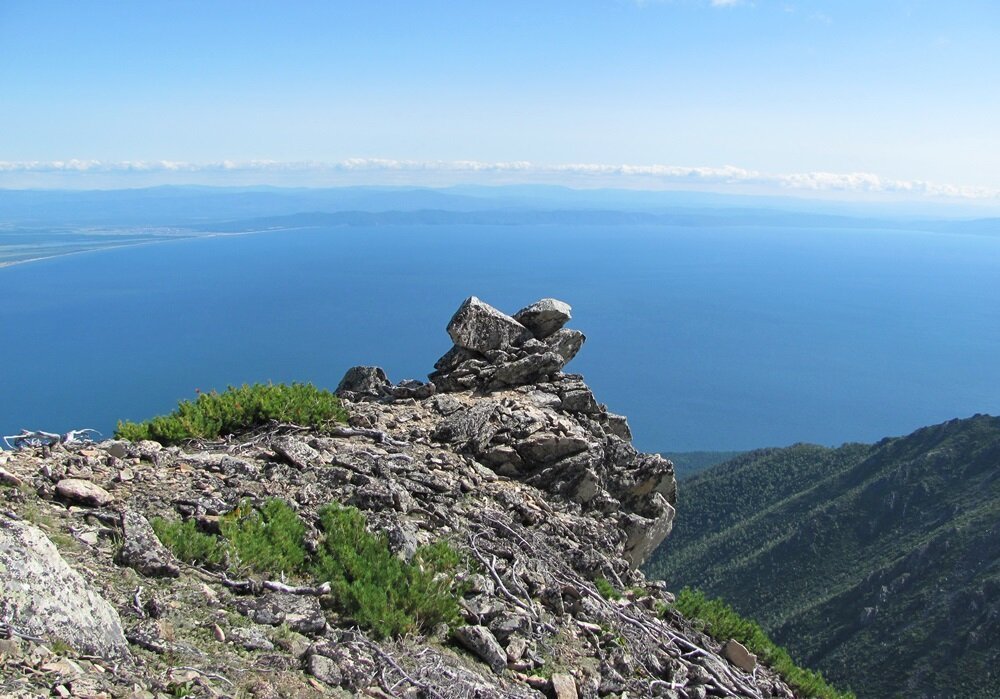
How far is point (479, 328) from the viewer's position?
13.8 metres

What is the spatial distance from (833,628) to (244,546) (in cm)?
5315

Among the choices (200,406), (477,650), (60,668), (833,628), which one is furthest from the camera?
(833,628)

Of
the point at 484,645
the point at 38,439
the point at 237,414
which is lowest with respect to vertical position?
the point at 484,645

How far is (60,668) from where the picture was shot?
430cm

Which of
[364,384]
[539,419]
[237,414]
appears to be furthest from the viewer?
[364,384]

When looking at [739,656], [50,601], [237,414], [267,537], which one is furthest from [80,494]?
[739,656]

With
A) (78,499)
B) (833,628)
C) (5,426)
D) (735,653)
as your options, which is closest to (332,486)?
(78,499)

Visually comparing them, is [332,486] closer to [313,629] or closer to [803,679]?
[313,629]

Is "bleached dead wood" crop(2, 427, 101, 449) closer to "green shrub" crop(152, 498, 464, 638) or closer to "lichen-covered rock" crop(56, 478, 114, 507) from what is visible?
"lichen-covered rock" crop(56, 478, 114, 507)

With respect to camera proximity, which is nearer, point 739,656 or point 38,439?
point 38,439

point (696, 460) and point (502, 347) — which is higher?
point (502, 347)

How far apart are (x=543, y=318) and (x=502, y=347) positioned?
4.61ft

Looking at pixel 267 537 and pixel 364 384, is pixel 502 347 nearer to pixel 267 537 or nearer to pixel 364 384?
pixel 364 384

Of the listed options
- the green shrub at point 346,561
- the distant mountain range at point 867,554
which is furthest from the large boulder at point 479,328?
the distant mountain range at point 867,554
